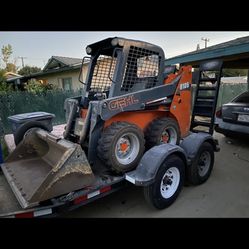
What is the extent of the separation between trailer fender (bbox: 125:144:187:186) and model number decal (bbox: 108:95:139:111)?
0.86m

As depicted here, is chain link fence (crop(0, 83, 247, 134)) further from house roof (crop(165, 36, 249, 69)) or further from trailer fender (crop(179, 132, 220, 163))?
trailer fender (crop(179, 132, 220, 163))

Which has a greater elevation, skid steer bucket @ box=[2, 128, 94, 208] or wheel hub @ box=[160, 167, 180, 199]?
skid steer bucket @ box=[2, 128, 94, 208]

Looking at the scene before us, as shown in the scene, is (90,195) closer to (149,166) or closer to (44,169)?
(149,166)

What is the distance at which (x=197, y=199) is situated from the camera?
3572mm

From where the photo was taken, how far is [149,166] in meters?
3.05

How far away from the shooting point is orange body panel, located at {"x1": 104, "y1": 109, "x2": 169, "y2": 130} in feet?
11.3

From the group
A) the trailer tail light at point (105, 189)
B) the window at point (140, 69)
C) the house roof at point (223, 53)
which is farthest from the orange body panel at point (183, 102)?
the trailer tail light at point (105, 189)

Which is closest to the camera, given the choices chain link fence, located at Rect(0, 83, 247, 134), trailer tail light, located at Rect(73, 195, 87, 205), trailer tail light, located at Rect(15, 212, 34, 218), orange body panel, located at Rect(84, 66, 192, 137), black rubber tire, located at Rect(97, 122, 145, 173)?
trailer tail light, located at Rect(15, 212, 34, 218)

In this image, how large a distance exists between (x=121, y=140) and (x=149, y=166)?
0.61 m

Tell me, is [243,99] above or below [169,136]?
above

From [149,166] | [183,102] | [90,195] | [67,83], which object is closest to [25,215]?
[90,195]

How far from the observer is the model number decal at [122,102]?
10.2ft

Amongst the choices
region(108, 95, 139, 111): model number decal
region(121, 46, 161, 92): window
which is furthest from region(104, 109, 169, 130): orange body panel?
region(121, 46, 161, 92): window
